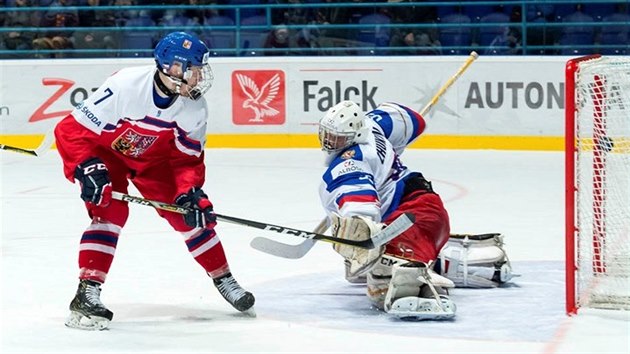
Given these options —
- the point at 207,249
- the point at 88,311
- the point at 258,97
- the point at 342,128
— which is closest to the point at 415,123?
the point at 342,128

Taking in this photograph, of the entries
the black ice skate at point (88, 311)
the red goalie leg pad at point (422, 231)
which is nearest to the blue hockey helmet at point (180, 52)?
the black ice skate at point (88, 311)

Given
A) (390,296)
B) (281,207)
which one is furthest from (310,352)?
(281,207)

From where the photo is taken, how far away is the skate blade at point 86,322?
13.2 ft

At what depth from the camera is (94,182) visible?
3.93 meters

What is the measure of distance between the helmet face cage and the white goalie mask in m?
0.46

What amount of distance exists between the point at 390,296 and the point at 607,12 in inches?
238

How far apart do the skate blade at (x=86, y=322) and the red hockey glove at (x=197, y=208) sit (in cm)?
41

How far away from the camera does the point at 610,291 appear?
429 cm

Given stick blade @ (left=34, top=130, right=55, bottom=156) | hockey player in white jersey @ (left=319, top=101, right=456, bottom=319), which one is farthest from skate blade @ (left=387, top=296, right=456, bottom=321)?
stick blade @ (left=34, top=130, right=55, bottom=156)

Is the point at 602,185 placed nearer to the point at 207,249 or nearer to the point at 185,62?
the point at 207,249

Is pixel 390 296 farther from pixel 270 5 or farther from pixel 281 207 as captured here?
pixel 270 5

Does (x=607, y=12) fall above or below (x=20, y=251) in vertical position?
above

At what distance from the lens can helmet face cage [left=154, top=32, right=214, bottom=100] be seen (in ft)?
13.2

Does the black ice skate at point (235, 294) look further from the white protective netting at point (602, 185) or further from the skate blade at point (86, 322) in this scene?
the white protective netting at point (602, 185)
